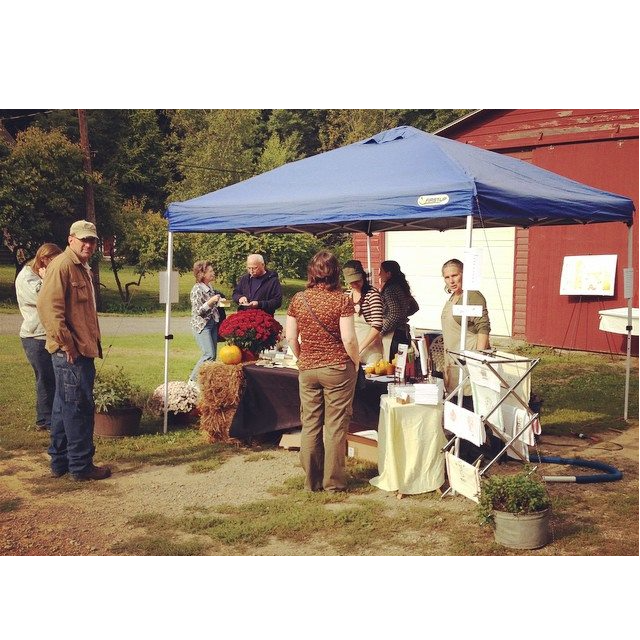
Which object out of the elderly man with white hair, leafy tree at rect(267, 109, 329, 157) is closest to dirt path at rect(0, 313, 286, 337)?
the elderly man with white hair

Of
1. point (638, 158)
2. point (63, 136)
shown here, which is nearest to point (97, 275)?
point (63, 136)

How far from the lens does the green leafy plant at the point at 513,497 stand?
12.9 feet

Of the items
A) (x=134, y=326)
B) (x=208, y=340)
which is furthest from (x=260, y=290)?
(x=134, y=326)

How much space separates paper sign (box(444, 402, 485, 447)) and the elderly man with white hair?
2.92m

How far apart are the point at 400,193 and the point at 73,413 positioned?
2.68 m

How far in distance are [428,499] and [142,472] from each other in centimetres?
212

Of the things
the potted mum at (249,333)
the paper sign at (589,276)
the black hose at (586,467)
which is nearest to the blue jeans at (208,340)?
the potted mum at (249,333)

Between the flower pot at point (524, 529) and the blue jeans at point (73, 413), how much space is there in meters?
2.81

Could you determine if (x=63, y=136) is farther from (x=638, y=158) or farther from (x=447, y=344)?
(x=638, y=158)

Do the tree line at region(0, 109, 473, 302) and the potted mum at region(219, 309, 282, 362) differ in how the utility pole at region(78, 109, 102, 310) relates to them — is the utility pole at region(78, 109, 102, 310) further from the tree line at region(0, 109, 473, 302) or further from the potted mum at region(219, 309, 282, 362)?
the potted mum at region(219, 309, 282, 362)

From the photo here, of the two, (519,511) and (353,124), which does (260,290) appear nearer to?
(519,511)

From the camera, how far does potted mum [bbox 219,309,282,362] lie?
247 inches

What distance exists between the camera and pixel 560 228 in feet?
37.7

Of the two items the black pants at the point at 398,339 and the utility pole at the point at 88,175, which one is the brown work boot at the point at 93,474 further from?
the utility pole at the point at 88,175
